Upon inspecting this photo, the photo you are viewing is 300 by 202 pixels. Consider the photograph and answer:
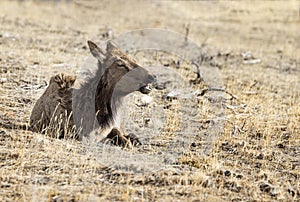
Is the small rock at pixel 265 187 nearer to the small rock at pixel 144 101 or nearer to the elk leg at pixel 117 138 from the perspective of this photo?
the elk leg at pixel 117 138

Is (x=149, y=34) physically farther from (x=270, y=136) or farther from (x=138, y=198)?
(x=138, y=198)

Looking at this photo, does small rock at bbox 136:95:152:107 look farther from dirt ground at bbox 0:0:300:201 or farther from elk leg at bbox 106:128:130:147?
elk leg at bbox 106:128:130:147

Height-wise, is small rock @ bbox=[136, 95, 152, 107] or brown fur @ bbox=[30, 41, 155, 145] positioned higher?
brown fur @ bbox=[30, 41, 155, 145]

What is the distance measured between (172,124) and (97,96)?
169cm

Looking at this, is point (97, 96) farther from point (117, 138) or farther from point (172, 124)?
point (172, 124)

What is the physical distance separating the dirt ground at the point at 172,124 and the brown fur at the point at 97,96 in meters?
0.41

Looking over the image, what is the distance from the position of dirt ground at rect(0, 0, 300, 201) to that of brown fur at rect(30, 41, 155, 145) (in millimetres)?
414

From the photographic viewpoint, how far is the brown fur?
8.74 meters

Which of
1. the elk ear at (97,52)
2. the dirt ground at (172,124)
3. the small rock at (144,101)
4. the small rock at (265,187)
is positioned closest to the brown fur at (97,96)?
the elk ear at (97,52)

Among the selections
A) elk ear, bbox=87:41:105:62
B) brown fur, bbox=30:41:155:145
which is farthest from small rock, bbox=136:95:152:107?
elk ear, bbox=87:41:105:62

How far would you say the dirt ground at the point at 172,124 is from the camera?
672 centimetres

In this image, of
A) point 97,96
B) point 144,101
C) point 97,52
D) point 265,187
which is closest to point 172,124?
point 144,101

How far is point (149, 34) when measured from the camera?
70.7 feet

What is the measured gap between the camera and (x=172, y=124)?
10.0m
